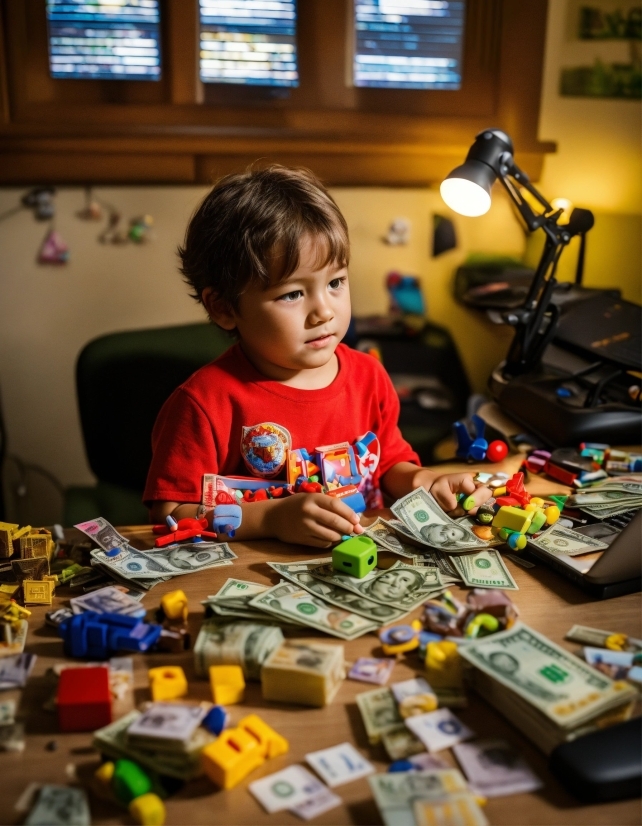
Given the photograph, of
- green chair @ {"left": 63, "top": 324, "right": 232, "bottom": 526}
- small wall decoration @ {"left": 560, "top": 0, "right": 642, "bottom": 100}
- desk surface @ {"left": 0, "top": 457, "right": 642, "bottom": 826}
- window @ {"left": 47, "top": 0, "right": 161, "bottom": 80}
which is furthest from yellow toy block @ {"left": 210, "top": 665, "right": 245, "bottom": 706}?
small wall decoration @ {"left": 560, "top": 0, "right": 642, "bottom": 100}

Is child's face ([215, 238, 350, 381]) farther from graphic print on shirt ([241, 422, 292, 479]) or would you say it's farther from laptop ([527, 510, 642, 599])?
laptop ([527, 510, 642, 599])

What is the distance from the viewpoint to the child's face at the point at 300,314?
4.23 ft

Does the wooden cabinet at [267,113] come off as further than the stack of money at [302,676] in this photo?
Yes

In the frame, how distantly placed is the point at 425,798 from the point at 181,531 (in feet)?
1.94

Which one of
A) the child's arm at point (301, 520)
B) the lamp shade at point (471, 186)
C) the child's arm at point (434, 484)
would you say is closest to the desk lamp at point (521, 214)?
the lamp shade at point (471, 186)

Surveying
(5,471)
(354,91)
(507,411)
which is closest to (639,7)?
(354,91)

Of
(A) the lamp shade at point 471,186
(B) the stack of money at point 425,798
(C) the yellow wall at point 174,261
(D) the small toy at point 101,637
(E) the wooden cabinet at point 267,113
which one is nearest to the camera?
(B) the stack of money at point 425,798

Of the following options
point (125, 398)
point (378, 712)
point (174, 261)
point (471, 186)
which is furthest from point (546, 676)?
point (174, 261)

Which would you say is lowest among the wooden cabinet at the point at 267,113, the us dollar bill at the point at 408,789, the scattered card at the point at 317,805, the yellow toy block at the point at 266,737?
the scattered card at the point at 317,805

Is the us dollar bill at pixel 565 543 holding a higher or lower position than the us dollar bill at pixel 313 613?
lower

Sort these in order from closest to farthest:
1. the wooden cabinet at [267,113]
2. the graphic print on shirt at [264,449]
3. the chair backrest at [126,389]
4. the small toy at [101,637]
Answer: the small toy at [101,637]
the graphic print on shirt at [264,449]
the chair backrest at [126,389]
the wooden cabinet at [267,113]

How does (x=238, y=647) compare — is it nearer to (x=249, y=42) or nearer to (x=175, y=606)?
(x=175, y=606)

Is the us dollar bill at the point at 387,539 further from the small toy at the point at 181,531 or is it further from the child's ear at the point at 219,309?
the child's ear at the point at 219,309

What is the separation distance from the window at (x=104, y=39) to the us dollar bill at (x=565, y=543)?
1.99m
